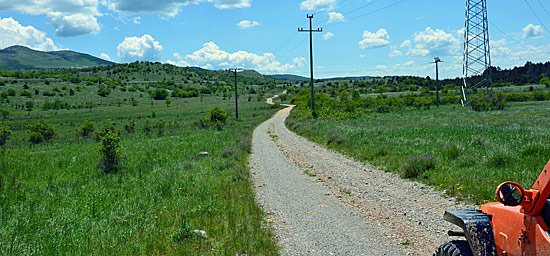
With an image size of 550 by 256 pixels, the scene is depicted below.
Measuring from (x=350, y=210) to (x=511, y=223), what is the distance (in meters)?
6.48

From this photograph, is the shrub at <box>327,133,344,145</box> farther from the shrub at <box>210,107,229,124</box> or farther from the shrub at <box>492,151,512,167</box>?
the shrub at <box>210,107,229,124</box>

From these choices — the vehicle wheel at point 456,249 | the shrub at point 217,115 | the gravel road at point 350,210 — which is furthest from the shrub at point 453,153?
the shrub at point 217,115

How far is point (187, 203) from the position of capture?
1089 cm

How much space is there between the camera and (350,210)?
10180mm

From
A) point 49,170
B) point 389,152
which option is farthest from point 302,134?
point 49,170

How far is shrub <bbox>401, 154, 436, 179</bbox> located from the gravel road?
441mm

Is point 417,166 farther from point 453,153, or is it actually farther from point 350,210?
point 350,210

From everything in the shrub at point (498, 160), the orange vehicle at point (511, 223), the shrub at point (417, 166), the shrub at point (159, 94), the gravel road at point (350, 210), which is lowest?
the gravel road at point (350, 210)

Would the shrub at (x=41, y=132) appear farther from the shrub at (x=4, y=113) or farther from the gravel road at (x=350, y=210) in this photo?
the shrub at (x=4, y=113)

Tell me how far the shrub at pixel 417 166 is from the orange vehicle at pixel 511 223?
9.58m

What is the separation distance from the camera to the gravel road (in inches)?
296

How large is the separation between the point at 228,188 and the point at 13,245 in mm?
7047

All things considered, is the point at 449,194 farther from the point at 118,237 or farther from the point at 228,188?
the point at 118,237

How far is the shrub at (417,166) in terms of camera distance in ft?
45.0
